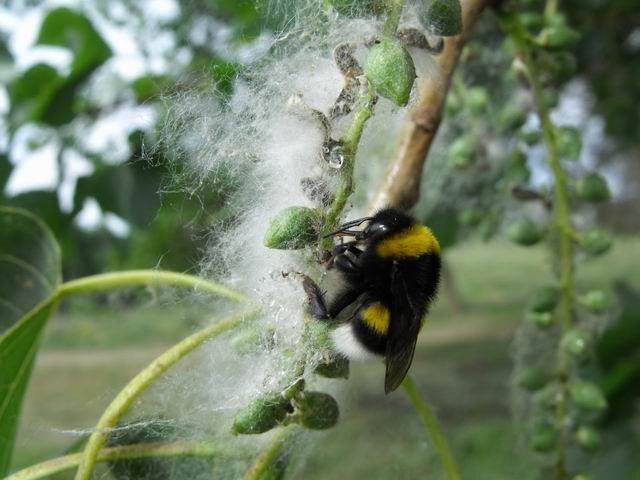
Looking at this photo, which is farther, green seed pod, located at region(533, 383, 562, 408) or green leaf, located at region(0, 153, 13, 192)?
green leaf, located at region(0, 153, 13, 192)

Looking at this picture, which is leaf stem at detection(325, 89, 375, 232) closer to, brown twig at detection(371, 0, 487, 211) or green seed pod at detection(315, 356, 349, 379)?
green seed pod at detection(315, 356, 349, 379)

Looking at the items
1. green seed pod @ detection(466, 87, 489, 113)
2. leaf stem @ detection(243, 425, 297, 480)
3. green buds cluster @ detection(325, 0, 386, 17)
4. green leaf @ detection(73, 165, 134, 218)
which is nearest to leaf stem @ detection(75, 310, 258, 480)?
leaf stem @ detection(243, 425, 297, 480)

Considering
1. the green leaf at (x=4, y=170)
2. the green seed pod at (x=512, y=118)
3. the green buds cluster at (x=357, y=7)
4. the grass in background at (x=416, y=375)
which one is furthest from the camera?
the grass in background at (x=416, y=375)

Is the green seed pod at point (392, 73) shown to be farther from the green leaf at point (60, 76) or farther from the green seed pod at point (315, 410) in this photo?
the green leaf at point (60, 76)

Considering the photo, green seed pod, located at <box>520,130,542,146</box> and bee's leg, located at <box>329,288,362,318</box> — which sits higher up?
bee's leg, located at <box>329,288,362,318</box>

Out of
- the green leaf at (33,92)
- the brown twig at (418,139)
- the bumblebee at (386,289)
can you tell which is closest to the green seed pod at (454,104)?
the brown twig at (418,139)
